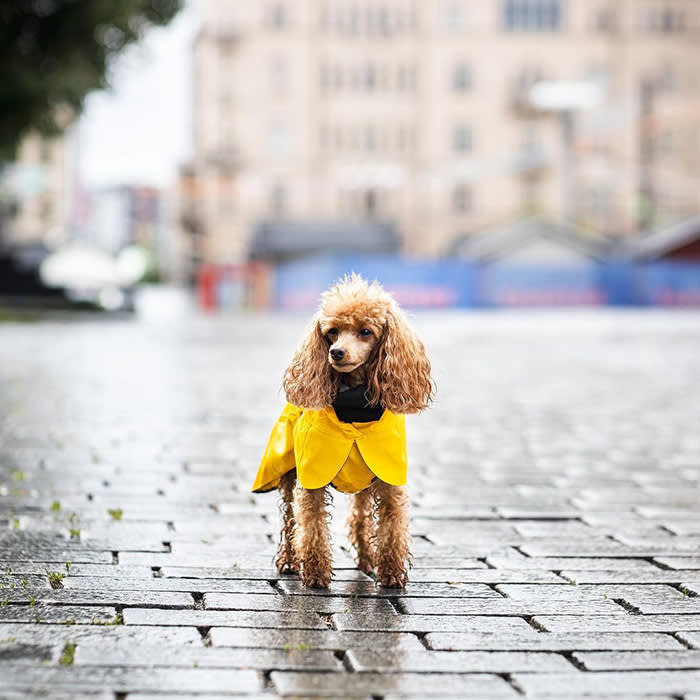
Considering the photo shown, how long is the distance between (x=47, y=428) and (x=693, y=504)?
15.7ft

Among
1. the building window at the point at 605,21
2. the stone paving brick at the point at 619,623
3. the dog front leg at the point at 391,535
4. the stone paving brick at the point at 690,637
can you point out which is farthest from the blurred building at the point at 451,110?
the stone paving brick at the point at 690,637

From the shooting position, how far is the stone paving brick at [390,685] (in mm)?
2869

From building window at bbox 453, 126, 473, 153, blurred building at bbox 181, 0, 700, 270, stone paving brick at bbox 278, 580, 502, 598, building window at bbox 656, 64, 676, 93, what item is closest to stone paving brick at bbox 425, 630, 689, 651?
stone paving brick at bbox 278, 580, 502, 598

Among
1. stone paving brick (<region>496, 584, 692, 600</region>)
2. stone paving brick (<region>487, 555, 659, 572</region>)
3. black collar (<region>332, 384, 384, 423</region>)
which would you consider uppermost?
black collar (<region>332, 384, 384, 423</region>)

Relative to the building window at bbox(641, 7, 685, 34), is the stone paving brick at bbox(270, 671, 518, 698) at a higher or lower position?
lower

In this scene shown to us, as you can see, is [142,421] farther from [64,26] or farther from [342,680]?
[64,26]

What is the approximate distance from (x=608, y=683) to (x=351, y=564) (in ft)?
5.06

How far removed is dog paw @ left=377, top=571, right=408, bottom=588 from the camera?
3941mm

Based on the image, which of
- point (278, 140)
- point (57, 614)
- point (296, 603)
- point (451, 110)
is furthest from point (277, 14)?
point (57, 614)

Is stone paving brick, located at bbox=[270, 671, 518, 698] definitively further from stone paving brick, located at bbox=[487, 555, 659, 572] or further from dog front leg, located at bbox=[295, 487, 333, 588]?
stone paving brick, located at bbox=[487, 555, 659, 572]

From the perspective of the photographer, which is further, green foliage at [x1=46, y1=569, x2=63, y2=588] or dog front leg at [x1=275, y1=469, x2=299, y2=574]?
dog front leg at [x1=275, y1=469, x2=299, y2=574]

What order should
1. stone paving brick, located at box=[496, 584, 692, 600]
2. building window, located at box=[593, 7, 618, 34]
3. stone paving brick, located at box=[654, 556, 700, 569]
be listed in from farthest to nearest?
building window, located at box=[593, 7, 618, 34], stone paving brick, located at box=[654, 556, 700, 569], stone paving brick, located at box=[496, 584, 692, 600]

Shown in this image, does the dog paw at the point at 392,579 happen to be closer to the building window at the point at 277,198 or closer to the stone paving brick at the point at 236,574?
the stone paving brick at the point at 236,574

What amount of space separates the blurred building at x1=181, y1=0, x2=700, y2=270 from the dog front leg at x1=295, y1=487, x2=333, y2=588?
53675mm
